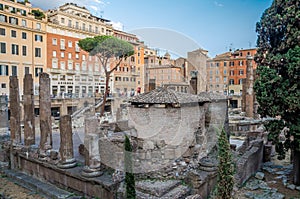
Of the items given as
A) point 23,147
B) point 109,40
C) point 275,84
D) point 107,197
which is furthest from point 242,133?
point 109,40

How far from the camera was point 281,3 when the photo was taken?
25.5 ft

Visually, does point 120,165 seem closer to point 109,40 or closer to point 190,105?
point 190,105

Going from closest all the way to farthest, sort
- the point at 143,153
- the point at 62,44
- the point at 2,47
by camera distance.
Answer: the point at 143,153, the point at 2,47, the point at 62,44

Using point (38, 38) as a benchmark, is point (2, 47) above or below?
below

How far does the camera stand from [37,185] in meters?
8.71

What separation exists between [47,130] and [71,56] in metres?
23.0

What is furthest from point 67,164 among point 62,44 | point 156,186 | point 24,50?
point 62,44

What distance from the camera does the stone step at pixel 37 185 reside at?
25.9 feet

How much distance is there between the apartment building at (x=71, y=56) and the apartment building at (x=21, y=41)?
113cm

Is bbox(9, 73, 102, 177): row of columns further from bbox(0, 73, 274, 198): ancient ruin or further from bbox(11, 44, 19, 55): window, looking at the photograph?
bbox(11, 44, 19, 55): window

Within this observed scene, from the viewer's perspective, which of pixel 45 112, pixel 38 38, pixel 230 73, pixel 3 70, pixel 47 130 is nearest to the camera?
pixel 47 130

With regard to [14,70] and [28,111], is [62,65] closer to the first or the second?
[14,70]

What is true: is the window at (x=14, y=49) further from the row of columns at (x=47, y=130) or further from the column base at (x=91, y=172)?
the column base at (x=91, y=172)

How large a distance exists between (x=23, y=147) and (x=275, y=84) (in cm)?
1047
